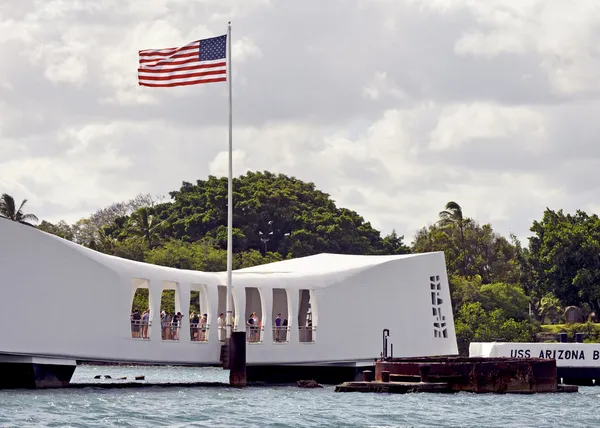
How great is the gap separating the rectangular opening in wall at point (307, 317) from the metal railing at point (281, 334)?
58 cm

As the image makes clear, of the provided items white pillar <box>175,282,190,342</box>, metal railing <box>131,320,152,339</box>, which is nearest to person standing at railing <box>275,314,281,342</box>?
white pillar <box>175,282,190,342</box>

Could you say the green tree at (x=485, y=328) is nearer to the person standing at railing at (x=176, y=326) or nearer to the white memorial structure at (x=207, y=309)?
the white memorial structure at (x=207, y=309)

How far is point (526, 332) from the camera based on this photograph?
83.0 meters

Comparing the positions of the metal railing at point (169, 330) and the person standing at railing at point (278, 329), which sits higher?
the person standing at railing at point (278, 329)

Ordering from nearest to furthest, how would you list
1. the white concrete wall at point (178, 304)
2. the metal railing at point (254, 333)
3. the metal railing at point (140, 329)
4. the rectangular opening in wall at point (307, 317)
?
1. the white concrete wall at point (178, 304)
2. the metal railing at point (140, 329)
3. the metal railing at point (254, 333)
4. the rectangular opening in wall at point (307, 317)

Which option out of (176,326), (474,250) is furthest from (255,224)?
(176,326)

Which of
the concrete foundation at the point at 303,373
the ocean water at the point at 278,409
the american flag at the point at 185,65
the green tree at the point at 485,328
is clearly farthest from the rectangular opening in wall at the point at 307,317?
the green tree at the point at 485,328

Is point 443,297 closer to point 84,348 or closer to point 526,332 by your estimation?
point 84,348

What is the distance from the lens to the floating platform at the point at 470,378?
45688 mm

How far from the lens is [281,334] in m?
51.2

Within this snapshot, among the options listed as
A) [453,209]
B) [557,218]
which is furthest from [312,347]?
[453,209]

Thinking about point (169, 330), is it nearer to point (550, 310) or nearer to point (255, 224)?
point (255, 224)

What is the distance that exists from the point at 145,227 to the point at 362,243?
48.8ft

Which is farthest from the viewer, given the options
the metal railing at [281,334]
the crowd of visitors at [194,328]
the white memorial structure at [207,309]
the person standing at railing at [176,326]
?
the metal railing at [281,334]
